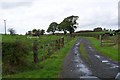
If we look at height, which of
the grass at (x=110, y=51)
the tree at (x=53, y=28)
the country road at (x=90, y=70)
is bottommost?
the country road at (x=90, y=70)

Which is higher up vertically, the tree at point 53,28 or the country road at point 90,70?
the tree at point 53,28

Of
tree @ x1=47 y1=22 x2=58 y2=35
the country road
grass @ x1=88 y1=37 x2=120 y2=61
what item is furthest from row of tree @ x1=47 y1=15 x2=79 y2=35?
the country road

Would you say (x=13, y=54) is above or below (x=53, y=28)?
below

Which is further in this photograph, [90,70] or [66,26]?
[66,26]

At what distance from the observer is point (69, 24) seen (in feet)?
550

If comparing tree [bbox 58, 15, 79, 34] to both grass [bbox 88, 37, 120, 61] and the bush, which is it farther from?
the bush

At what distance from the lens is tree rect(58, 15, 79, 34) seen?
165000 millimetres

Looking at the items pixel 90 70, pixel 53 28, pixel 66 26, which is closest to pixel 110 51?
pixel 90 70

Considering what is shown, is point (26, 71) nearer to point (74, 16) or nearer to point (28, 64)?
point (28, 64)

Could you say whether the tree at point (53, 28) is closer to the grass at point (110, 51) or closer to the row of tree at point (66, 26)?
the row of tree at point (66, 26)

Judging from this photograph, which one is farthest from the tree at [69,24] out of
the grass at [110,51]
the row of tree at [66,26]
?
the grass at [110,51]

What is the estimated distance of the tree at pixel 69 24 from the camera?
16500cm

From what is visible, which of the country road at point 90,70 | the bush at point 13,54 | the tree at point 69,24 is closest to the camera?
the country road at point 90,70

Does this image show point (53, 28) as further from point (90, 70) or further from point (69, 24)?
point (90, 70)
